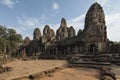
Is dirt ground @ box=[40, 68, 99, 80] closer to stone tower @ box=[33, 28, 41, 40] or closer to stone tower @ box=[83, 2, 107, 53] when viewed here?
stone tower @ box=[83, 2, 107, 53]

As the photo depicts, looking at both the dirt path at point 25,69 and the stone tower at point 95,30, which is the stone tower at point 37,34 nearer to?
the stone tower at point 95,30

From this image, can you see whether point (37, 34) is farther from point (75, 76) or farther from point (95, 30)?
point (75, 76)

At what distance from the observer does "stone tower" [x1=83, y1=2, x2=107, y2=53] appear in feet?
91.1

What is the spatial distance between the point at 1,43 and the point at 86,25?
742 inches

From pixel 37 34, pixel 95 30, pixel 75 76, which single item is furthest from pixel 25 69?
pixel 37 34

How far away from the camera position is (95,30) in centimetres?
2864

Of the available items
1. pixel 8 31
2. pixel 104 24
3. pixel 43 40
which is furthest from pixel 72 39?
pixel 8 31

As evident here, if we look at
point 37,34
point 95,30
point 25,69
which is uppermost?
point 37,34

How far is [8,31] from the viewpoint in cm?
3428

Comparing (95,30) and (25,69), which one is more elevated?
(95,30)

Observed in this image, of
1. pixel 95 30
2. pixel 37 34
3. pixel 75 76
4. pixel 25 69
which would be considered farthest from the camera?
pixel 37 34

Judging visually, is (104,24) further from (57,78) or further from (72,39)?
(57,78)

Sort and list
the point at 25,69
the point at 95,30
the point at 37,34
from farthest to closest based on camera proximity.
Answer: the point at 37,34 → the point at 95,30 → the point at 25,69

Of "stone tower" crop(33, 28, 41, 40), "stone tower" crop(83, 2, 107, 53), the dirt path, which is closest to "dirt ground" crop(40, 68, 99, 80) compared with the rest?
the dirt path
